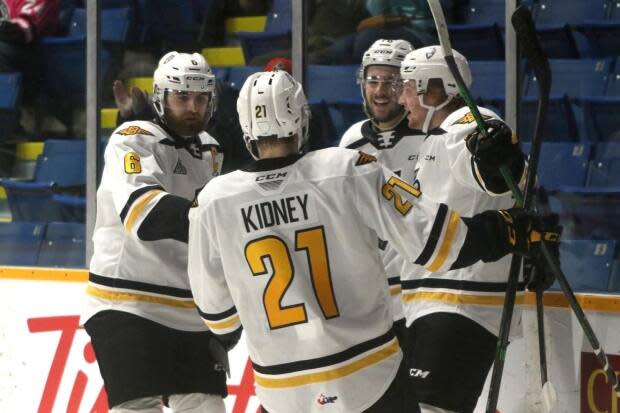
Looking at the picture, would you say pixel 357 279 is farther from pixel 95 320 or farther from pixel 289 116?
pixel 95 320

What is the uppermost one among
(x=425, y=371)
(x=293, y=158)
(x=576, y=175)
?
(x=293, y=158)

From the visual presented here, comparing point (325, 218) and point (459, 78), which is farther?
point (459, 78)

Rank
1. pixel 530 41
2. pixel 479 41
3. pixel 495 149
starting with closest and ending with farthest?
pixel 495 149 < pixel 530 41 < pixel 479 41

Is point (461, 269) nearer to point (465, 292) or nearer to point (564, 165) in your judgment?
point (465, 292)

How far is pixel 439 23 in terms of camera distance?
2.73m

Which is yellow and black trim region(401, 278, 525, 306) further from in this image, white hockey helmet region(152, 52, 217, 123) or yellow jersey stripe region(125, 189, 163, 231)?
white hockey helmet region(152, 52, 217, 123)

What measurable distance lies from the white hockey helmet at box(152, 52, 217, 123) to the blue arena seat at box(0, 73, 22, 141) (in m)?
1.55

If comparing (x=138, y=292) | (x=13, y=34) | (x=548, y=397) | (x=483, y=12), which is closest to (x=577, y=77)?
(x=483, y=12)

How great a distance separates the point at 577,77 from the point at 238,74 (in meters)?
1.27

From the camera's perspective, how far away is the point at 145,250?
3436mm

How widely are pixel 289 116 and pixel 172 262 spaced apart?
95 cm

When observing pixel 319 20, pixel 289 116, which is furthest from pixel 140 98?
pixel 289 116

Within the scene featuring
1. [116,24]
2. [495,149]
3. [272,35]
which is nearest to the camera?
[495,149]

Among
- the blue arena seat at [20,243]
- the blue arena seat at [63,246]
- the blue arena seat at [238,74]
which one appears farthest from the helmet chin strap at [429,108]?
the blue arena seat at [20,243]
